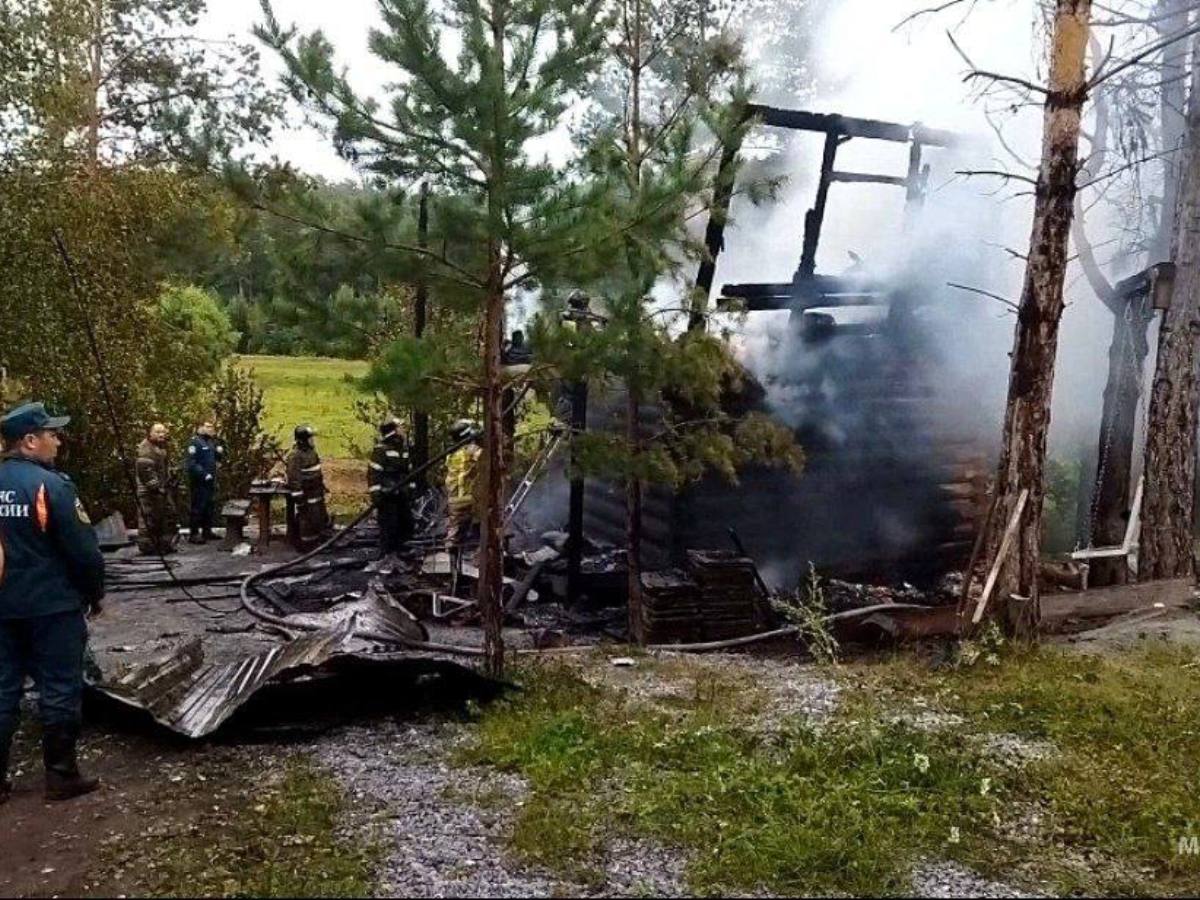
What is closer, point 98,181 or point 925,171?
point 925,171

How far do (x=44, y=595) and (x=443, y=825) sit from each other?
2.23 m

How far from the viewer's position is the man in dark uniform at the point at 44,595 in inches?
181

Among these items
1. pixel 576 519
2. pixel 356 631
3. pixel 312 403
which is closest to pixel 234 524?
pixel 576 519

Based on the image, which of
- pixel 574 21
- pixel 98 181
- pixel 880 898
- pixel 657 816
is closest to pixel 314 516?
pixel 98 181

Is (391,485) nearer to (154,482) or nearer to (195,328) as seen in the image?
(154,482)

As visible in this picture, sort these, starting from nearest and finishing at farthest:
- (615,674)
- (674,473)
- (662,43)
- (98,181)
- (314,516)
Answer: (615,674) → (674,473) → (662,43) → (314,516) → (98,181)

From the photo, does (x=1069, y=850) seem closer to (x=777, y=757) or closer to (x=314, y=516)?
(x=777, y=757)

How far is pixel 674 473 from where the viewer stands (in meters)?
7.77

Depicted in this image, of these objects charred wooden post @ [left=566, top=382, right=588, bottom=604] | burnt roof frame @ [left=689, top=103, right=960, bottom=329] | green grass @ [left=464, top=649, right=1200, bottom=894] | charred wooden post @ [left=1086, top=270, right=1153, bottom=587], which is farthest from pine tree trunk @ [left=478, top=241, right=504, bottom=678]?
charred wooden post @ [left=1086, top=270, right=1153, bottom=587]

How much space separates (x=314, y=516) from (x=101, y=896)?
32.7ft

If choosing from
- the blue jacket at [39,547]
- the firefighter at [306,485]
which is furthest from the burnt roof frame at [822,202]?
the blue jacket at [39,547]

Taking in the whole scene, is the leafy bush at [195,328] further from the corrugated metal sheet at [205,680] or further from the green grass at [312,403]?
the corrugated metal sheet at [205,680]

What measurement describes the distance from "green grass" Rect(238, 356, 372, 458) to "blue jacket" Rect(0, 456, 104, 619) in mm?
16246

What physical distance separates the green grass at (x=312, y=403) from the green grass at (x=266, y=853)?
16.9 metres
